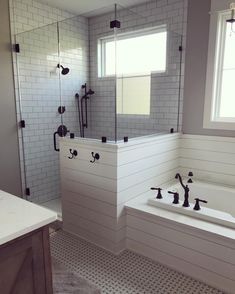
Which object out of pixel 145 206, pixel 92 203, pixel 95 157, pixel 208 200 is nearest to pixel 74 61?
pixel 95 157

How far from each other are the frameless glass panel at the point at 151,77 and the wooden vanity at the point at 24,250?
1.71 metres

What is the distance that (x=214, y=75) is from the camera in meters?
2.76

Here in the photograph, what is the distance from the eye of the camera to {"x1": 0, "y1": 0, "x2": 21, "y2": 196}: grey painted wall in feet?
9.23

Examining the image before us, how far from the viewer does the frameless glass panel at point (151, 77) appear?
2773mm

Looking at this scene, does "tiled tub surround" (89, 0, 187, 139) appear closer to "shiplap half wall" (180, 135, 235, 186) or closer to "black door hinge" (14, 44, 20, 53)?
"shiplap half wall" (180, 135, 235, 186)

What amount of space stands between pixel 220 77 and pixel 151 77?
78 centimetres

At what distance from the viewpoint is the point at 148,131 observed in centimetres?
281

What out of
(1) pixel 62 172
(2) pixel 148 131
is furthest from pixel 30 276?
(2) pixel 148 131

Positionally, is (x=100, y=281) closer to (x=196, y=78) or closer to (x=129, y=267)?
(x=129, y=267)

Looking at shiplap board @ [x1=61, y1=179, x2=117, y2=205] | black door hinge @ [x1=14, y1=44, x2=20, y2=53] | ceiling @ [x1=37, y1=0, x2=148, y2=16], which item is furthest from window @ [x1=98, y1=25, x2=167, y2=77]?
shiplap board @ [x1=61, y1=179, x2=117, y2=205]

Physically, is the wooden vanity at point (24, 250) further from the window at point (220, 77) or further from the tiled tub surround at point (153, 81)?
the window at point (220, 77)

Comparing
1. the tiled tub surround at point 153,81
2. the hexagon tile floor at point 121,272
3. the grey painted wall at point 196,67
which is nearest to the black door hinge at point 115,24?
the tiled tub surround at point 153,81

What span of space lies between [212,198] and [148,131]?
1034 mm

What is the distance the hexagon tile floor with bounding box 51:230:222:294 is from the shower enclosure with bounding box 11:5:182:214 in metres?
1.15
